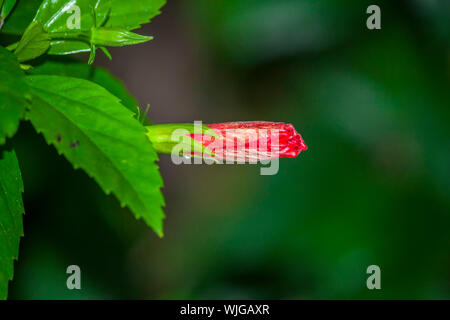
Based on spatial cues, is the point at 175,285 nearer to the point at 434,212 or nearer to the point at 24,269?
the point at 24,269

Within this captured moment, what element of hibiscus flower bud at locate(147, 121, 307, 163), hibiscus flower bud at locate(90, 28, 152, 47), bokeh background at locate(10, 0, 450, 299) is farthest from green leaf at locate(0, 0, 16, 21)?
bokeh background at locate(10, 0, 450, 299)

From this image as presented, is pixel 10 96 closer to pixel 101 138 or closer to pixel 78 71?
pixel 101 138

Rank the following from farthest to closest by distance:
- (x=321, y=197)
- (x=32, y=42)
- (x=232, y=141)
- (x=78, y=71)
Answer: (x=321, y=197), (x=78, y=71), (x=232, y=141), (x=32, y=42)

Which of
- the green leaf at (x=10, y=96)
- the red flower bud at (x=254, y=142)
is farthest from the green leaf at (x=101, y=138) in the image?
the red flower bud at (x=254, y=142)

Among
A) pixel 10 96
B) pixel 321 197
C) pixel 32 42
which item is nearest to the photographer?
pixel 10 96

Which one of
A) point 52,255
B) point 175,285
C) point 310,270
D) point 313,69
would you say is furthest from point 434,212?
point 52,255

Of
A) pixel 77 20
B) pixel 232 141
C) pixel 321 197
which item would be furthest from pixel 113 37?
pixel 321 197

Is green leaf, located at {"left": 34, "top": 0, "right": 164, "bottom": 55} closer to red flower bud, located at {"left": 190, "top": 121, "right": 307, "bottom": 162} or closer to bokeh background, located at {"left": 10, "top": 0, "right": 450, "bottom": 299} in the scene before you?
red flower bud, located at {"left": 190, "top": 121, "right": 307, "bottom": 162}
